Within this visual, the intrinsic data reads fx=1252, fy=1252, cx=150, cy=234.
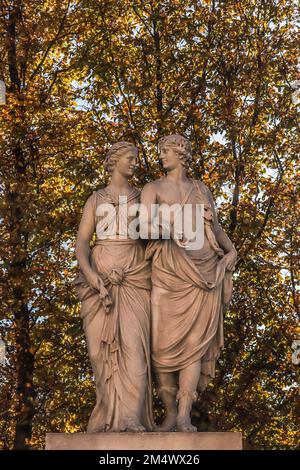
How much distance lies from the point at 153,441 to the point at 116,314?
1.21m

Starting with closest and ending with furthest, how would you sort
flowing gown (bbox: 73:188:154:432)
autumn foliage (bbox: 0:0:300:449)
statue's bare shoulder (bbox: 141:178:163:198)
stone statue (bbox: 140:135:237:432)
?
flowing gown (bbox: 73:188:154:432), stone statue (bbox: 140:135:237:432), statue's bare shoulder (bbox: 141:178:163:198), autumn foliage (bbox: 0:0:300:449)

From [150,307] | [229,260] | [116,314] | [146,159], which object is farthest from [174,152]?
[146,159]

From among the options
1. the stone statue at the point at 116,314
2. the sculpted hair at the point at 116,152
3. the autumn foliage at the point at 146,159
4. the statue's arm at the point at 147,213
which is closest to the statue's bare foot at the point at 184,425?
the stone statue at the point at 116,314

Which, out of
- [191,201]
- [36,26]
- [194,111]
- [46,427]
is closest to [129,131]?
[194,111]

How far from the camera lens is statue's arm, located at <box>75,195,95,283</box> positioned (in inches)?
418

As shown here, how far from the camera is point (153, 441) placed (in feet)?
32.2

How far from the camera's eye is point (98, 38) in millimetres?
17406

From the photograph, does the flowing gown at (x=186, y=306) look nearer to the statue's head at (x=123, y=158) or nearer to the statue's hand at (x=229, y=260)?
the statue's hand at (x=229, y=260)

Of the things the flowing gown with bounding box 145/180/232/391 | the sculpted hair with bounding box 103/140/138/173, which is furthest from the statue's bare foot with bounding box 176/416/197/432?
the sculpted hair with bounding box 103/140/138/173

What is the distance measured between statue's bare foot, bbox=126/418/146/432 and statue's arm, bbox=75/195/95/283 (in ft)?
4.11

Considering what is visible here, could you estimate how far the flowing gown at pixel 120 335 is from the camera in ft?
33.8

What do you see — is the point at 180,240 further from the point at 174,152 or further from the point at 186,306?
the point at 174,152

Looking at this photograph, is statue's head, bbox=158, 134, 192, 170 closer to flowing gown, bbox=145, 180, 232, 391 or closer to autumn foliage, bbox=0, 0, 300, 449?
flowing gown, bbox=145, 180, 232, 391

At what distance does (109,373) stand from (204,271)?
3.86ft
